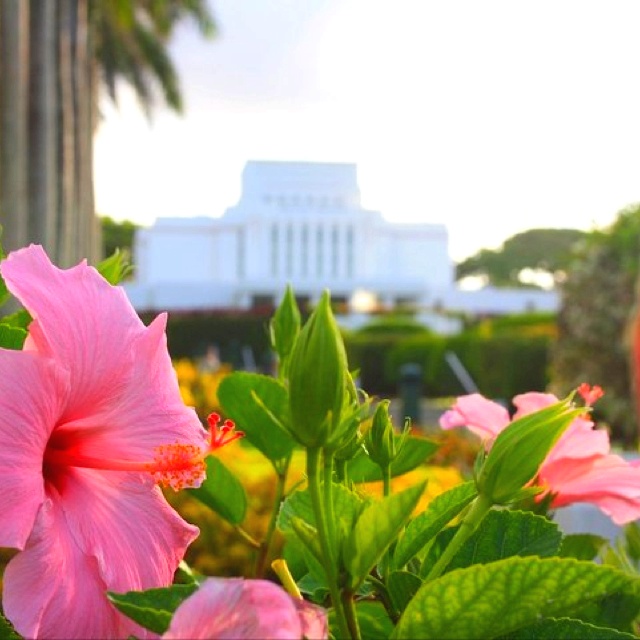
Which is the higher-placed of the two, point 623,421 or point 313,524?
point 313,524

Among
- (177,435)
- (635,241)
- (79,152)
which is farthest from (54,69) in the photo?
(177,435)

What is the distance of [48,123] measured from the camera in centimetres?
738

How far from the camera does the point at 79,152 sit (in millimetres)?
10094

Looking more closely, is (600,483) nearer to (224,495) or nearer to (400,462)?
(400,462)

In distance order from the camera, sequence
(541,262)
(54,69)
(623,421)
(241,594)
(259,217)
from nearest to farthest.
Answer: (241,594), (623,421), (54,69), (259,217), (541,262)

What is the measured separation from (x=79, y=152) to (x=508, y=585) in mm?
10214

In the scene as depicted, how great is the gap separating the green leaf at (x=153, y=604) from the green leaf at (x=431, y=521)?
0.30 ft

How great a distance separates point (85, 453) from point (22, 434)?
45mm

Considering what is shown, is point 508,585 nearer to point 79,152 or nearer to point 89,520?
point 89,520

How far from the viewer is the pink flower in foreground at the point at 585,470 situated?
1.65 ft

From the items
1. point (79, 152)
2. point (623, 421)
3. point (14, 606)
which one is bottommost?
point (623, 421)

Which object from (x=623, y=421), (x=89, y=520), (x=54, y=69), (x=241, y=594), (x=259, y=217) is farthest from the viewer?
(x=259, y=217)

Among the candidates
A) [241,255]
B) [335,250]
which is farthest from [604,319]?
[241,255]

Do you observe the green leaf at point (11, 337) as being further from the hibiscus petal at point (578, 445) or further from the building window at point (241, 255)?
the building window at point (241, 255)
